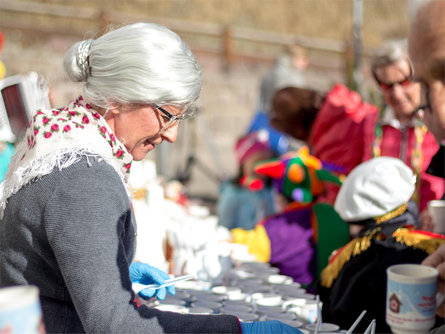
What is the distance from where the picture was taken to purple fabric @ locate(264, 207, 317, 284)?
251 centimetres

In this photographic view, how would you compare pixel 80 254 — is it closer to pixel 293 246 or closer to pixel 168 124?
pixel 168 124

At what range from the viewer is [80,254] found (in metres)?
1.09

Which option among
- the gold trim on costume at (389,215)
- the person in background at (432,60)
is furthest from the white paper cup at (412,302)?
the gold trim on costume at (389,215)

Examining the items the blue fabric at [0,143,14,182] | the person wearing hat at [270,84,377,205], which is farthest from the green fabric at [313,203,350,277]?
the blue fabric at [0,143,14,182]

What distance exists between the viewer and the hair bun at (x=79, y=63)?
4.44 ft

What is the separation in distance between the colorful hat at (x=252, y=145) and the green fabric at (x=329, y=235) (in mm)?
1726

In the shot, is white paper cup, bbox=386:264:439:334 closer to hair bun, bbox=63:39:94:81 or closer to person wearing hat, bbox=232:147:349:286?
hair bun, bbox=63:39:94:81

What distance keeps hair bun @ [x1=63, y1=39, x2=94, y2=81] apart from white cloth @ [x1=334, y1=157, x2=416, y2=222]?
1063 mm

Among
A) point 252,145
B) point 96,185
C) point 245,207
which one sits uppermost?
point 96,185

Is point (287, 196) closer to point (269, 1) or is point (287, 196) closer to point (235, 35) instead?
point (235, 35)

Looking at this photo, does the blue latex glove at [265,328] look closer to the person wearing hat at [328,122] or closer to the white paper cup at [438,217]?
the white paper cup at [438,217]

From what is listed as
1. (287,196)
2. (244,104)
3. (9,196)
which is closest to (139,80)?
(9,196)

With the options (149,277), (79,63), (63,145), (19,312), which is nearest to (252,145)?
(149,277)

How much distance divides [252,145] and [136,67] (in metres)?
3.16
